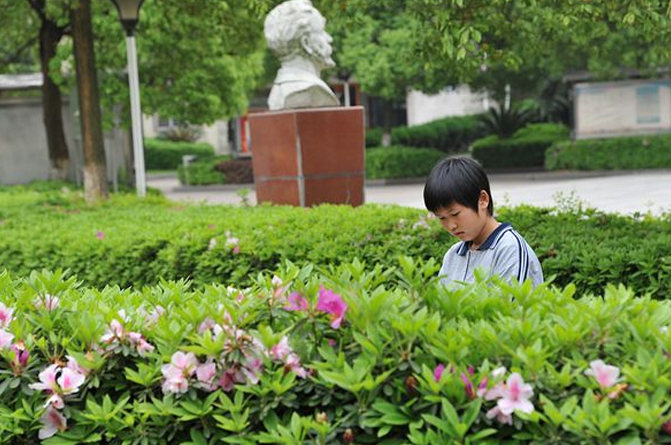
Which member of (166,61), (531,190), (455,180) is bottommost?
(531,190)

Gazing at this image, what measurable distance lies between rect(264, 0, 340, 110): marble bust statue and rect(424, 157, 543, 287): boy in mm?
8216

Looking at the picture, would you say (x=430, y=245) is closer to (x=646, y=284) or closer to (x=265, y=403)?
(x=646, y=284)

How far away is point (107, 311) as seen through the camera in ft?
10.2

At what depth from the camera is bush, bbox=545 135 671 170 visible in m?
26.1

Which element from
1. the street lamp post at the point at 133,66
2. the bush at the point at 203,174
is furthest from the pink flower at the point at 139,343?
the bush at the point at 203,174

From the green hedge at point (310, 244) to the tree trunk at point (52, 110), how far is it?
43.4 feet

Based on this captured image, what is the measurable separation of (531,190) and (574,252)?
1625 centimetres

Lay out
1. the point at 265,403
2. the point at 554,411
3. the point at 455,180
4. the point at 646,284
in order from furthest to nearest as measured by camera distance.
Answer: the point at 646,284
the point at 455,180
the point at 265,403
the point at 554,411

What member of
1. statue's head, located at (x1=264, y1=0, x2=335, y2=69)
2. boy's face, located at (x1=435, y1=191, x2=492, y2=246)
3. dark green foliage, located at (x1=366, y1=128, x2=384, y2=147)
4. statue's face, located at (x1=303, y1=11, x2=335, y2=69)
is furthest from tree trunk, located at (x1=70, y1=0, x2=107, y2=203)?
dark green foliage, located at (x1=366, y1=128, x2=384, y2=147)

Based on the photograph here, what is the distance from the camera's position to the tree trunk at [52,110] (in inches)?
866

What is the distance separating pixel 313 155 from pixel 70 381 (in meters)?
9.10

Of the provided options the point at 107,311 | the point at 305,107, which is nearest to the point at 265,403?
the point at 107,311

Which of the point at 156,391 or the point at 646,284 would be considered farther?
the point at 646,284

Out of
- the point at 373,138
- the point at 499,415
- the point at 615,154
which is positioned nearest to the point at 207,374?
the point at 499,415
